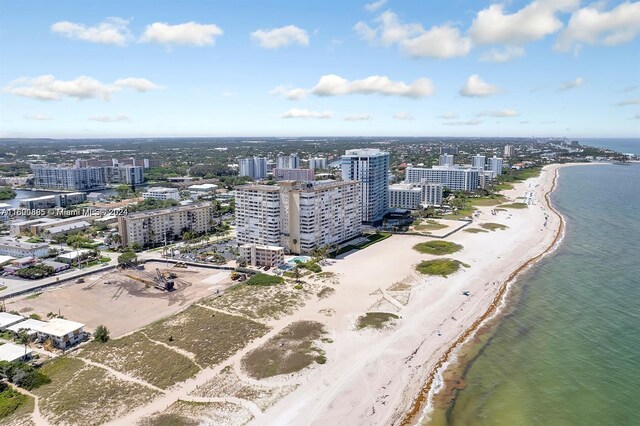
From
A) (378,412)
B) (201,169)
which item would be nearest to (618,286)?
(378,412)

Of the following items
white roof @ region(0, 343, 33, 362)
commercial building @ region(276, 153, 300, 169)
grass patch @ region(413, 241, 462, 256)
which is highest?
commercial building @ region(276, 153, 300, 169)

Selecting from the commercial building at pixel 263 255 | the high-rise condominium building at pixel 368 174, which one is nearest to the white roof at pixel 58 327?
the commercial building at pixel 263 255

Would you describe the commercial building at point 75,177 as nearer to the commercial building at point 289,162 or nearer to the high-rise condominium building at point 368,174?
the commercial building at point 289,162

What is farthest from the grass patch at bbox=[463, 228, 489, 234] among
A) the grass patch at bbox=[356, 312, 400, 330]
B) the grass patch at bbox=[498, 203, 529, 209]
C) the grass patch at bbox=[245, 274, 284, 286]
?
the grass patch at bbox=[356, 312, 400, 330]

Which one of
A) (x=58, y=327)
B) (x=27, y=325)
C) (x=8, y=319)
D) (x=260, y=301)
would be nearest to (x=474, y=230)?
(x=260, y=301)

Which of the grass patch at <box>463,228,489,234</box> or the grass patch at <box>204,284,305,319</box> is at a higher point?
the grass patch at <box>463,228,489,234</box>

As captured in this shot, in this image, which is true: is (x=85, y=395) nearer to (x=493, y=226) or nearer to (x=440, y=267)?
(x=440, y=267)

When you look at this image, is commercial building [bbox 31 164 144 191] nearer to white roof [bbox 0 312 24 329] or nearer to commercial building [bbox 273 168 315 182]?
commercial building [bbox 273 168 315 182]
